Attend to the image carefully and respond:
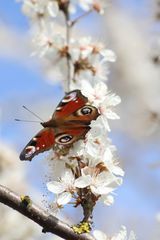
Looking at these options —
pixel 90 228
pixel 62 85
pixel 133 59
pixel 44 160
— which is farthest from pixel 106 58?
pixel 133 59

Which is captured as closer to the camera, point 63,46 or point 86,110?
point 86,110

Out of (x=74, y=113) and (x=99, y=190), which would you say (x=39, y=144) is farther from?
(x=99, y=190)

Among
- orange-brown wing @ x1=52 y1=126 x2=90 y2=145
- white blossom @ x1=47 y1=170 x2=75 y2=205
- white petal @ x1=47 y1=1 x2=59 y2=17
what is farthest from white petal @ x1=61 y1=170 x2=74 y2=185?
white petal @ x1=47 y1=1 x2=59 y2=17

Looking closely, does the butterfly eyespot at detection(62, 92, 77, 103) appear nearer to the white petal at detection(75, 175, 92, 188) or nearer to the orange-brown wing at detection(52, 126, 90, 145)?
the orange-brown wing at detection(52, 126, 90, 145)

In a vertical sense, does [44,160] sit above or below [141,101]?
below

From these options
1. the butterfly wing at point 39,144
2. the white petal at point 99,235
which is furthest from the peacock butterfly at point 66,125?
the white petal at point 99,235

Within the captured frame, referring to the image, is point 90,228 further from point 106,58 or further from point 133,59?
point 133,59

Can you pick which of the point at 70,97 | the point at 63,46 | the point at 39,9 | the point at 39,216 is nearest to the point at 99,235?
the point at 39,216
